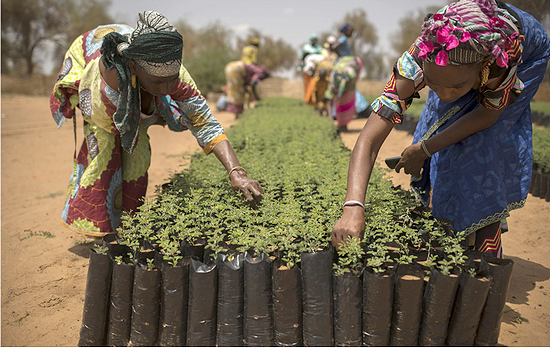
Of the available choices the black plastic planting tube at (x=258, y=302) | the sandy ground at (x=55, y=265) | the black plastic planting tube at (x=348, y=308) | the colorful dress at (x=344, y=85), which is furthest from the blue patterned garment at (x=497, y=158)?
the colorful dress at (x=344, y=85)

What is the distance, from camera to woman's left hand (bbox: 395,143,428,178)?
9.45ft

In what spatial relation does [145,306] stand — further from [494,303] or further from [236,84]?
[236,84]

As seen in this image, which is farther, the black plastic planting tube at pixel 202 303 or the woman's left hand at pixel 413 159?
the woman's left hand at pixel 413 159

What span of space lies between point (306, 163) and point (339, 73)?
6.72 meters

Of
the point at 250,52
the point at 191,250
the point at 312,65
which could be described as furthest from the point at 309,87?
the point at 191,250

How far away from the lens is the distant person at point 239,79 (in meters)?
12.4

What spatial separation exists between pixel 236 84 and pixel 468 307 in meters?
11.0

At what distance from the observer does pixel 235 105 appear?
12.7 meters

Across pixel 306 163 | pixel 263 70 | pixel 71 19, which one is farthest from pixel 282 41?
pixel 306 163

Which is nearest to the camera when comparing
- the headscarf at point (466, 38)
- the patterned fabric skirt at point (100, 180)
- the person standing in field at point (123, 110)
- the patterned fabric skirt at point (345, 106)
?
the headscarf at point (466, 38)

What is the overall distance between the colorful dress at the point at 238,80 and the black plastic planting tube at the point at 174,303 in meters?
10.6

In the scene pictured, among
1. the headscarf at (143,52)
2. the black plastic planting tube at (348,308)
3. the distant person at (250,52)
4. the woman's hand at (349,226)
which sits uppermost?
the distant person at (250,52)

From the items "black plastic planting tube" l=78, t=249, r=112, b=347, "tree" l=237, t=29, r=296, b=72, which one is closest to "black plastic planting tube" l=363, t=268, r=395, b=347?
"black plastic planting tube" l=78, t=249, r=112, b=347

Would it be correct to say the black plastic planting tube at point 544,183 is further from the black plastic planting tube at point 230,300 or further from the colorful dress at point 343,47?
the colorful dress at point 343,47
